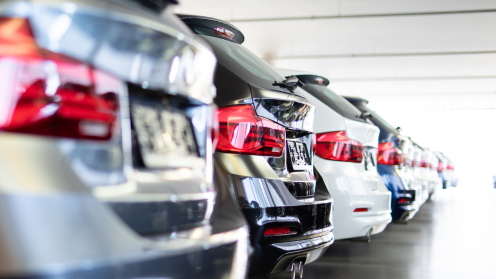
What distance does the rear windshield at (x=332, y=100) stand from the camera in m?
3.69

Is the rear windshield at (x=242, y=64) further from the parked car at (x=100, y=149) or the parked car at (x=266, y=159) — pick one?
the parked car at (x=100, y=149)

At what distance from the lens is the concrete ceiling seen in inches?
379

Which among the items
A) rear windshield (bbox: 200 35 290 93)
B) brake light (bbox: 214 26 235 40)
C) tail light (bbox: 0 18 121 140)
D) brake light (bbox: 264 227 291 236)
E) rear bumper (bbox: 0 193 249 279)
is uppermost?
brake light (bbox: 214 26 235 40)

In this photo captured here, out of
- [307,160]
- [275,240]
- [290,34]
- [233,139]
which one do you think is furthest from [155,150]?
[290,34]

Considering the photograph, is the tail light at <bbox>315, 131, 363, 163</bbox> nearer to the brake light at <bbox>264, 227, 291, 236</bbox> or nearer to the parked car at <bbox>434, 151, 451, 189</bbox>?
the brake light at <bbox>264, 227, 291, 236</bbox>

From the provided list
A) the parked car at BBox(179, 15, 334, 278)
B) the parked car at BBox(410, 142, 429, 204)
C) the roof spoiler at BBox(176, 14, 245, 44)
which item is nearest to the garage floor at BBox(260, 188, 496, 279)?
the parked car at BBox(179, 15, 334, 278)

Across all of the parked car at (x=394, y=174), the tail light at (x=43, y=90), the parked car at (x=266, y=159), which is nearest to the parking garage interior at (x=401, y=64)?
the parked car at (x=394, y=174)

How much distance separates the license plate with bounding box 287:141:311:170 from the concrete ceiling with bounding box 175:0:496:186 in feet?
23.8

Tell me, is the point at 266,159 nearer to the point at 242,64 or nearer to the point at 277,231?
the point at 277,231

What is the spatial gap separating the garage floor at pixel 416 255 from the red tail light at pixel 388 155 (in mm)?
966

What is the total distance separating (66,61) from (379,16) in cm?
1013

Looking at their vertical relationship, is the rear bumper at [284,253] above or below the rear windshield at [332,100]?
below

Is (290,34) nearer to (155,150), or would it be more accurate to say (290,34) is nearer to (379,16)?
(379,16)

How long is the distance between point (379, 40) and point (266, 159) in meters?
10.8
